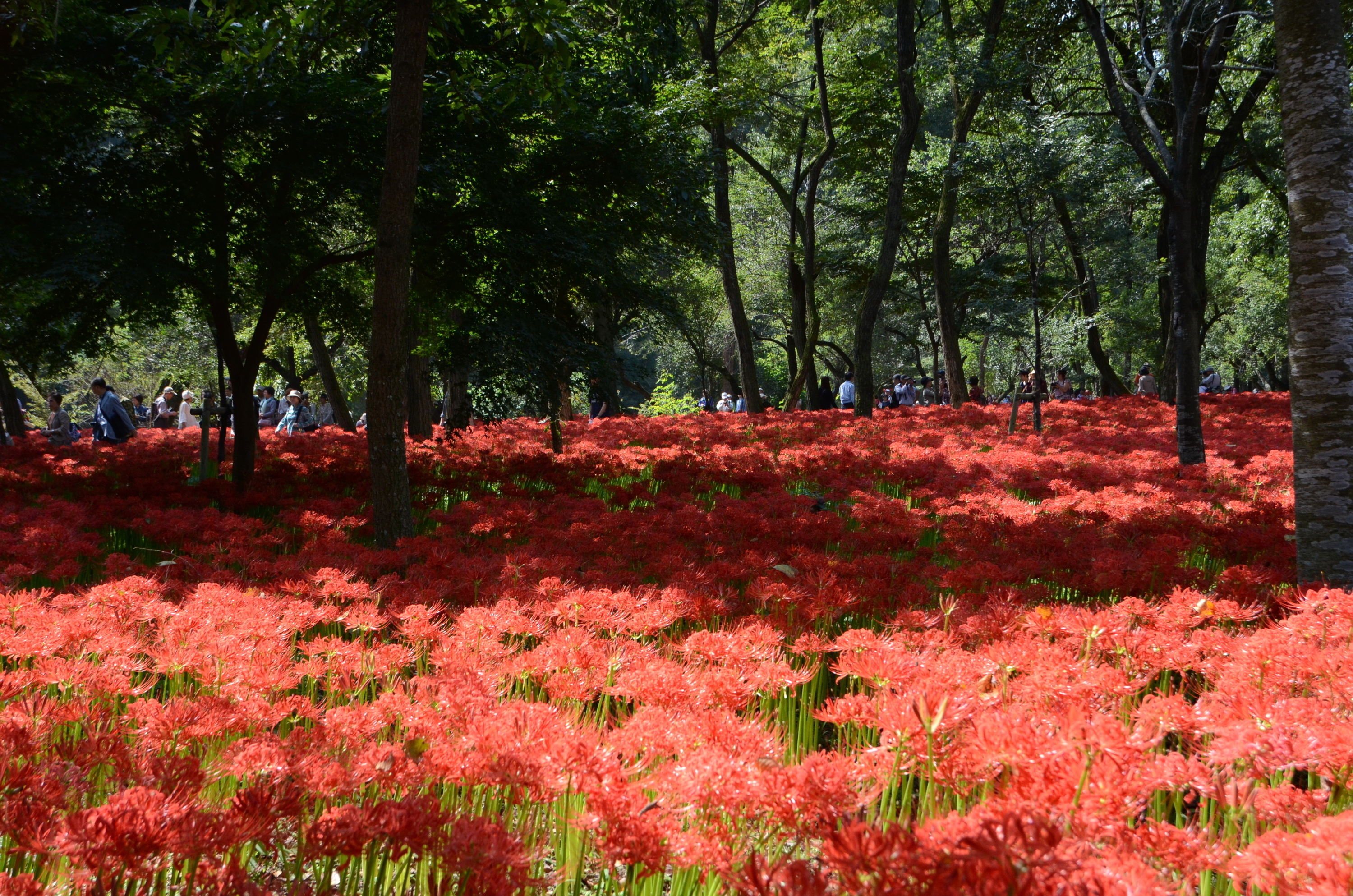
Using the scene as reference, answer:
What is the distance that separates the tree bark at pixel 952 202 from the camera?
16.0m

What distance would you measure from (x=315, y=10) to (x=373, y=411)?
2.99 metres

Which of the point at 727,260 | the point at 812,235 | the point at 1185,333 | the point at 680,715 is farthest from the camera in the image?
the point at 812,235

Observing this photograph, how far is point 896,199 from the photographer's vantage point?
1512 cm

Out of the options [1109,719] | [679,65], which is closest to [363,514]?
[1109,719]

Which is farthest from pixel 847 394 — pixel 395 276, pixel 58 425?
pixel 395 276

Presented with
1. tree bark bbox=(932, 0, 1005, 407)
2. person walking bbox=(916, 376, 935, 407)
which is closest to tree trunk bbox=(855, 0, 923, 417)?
tree bark bbox=(932, 0, 1005, 407)

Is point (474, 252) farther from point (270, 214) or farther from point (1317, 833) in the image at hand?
point (1317, 833)

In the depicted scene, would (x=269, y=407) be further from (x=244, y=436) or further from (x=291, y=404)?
(x=244, y=436)

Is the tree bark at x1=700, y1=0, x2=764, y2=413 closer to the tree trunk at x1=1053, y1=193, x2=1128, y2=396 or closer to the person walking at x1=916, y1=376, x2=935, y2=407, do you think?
the tree trunk at x1=1053, y1=193, x2=1128, y2=396

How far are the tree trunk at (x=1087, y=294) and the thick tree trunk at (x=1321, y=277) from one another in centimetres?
1540

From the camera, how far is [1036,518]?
6.05 metres

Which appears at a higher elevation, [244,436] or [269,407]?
[269,407]

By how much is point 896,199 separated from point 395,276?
11817mm

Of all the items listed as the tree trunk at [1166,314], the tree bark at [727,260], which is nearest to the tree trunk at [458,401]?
the tree bark at [727,260]
